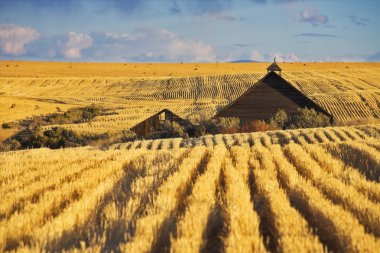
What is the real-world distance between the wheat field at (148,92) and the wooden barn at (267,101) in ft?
16.2

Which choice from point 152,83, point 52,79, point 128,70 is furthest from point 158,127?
point 128,70

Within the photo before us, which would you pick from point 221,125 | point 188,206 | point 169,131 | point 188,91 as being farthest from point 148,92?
point 188,206

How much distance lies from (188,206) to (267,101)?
4395 centimetres

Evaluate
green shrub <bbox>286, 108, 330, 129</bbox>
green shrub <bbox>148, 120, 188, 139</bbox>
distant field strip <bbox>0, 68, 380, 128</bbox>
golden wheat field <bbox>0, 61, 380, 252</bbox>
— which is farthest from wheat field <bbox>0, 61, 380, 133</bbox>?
golden wheat field <bbox>0, 61, 380, 252</bbox>

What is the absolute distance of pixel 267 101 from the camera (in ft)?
165

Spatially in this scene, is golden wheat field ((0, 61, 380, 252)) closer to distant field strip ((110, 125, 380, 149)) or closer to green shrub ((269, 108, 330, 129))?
distant field strip ((110, 125, 380, 149))

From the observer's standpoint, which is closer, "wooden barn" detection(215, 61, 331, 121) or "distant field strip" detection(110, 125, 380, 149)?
"distant field strip" detection(110, 125, 380, 149)

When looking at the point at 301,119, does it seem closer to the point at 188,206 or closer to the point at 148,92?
the point at 188,206

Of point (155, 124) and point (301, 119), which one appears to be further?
point (301, 119)

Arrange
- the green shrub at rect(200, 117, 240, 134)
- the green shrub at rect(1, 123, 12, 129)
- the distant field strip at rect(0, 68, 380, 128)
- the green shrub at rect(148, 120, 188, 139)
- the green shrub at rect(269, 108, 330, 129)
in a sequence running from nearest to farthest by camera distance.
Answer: the green shrub at rect(148, 120, 188, 139)
the green shrub at rect(200, 117, 240, 134)
the green shrub at rect(269, 108, 330, 129)
the green shrub at rect(1, 123, 12, 129)
the distant field strip at rect(0, 68, 380, 128)

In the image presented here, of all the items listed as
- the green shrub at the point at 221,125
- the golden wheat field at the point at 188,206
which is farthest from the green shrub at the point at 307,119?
the golden wheat field at the point at 188,206

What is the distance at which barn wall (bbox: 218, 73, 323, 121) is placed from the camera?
49406 mm

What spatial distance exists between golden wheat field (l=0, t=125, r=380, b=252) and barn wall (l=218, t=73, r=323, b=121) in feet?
121

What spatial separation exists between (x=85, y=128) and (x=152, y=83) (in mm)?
42911
